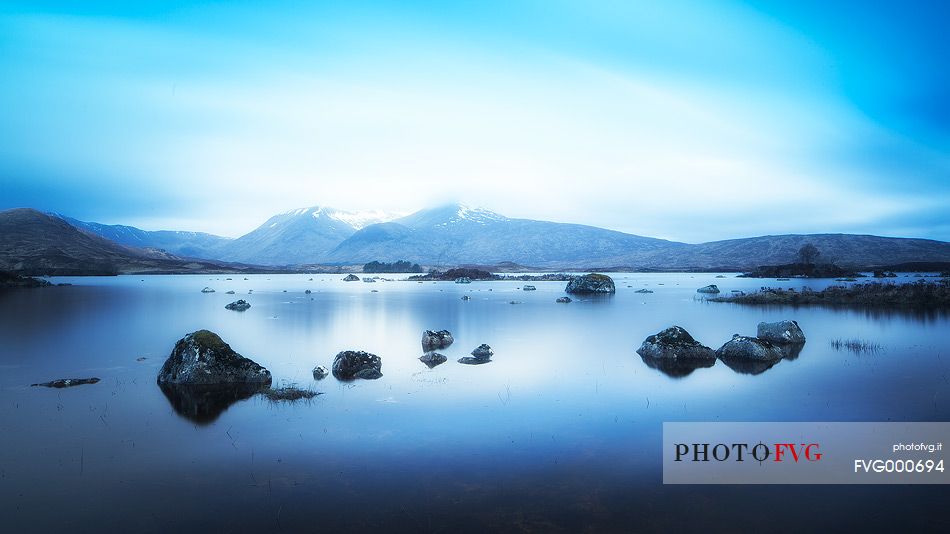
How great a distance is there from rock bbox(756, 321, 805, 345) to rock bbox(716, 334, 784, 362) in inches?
104

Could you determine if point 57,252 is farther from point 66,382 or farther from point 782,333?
point 782,333

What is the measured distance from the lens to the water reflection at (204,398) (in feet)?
41.9

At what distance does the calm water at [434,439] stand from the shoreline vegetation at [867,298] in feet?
63.7

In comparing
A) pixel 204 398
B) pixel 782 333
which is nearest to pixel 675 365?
pixel 782 333

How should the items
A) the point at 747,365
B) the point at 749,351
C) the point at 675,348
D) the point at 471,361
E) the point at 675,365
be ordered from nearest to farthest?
the point at 747,365 < the point at 675,365 < the point at 471,361 < the point at 749,351 < the point at 675,348

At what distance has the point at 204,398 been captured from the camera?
14297 mm

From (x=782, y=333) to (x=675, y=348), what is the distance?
22.1ft

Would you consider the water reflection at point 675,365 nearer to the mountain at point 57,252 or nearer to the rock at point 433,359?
the rock at point 433,359

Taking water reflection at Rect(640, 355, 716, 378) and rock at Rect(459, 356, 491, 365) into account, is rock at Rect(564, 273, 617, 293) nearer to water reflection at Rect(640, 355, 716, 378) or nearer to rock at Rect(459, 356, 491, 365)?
water reflection at Rect(640, 355, 716, 378)

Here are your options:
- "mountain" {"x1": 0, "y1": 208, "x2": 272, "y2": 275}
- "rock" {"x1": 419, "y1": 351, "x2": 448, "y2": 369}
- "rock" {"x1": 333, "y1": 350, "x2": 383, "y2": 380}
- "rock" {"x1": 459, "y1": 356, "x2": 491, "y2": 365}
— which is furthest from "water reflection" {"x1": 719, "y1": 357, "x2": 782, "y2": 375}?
"mountain" {"x1": 0, "y1": 208, "x2": 272, "y2": 275}

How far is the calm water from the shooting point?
24.5 ft

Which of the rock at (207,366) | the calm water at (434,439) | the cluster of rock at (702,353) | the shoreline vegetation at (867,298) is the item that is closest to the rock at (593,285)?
the shoreline vegetation at (867,298)

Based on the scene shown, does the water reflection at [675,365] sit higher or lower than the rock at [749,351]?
lower

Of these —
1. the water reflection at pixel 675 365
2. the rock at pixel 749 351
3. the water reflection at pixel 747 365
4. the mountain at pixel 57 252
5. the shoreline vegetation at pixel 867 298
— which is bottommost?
the water reflection at pixel 675 365
